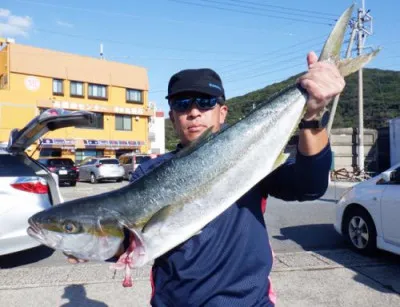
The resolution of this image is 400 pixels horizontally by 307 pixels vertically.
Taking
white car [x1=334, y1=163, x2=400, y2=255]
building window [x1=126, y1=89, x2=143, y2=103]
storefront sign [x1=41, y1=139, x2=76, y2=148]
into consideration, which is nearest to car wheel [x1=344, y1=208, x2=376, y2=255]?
white car [x1=334, y1=163, x2=400, y2=255]

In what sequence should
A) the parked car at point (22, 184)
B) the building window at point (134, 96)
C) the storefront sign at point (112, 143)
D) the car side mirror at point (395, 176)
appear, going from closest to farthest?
1. the parked car at point (22, 184)
2. the car side mirror at point (395, 176)
3. the storefront sign at point (112, 143)
4. the building window at point (134, 96)

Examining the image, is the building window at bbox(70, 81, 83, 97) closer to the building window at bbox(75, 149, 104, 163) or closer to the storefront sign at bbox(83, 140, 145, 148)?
the storefront sign at bbox(83, 140, 145, 148)

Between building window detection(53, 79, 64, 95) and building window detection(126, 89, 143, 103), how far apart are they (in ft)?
22.2

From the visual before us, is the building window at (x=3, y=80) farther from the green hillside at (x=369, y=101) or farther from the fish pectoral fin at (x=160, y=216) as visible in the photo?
the fish pectoral fin at (x=160, y=216)

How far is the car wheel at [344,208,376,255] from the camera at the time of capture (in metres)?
6.50

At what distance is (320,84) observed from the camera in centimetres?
190

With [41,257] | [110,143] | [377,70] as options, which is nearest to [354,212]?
[41,257]

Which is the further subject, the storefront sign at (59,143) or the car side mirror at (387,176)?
the storefront sign at (59,143)

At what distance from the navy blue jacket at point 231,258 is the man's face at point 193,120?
460 mm

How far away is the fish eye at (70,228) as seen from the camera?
1.98 m

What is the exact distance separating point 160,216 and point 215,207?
25cm

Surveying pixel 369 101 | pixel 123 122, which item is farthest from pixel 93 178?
pixel 369 101

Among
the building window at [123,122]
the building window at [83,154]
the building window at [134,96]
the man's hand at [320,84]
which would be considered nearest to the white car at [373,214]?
the man's hand at [320,84]

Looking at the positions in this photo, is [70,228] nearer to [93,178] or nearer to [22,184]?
[22,184]
